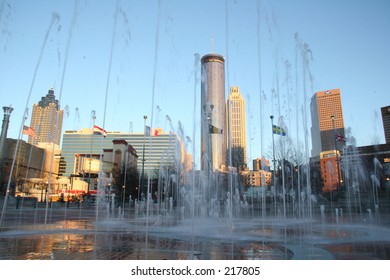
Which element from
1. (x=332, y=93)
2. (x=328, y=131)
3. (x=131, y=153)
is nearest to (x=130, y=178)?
(x=131, y=153)

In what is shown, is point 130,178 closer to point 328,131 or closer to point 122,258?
point 122,258

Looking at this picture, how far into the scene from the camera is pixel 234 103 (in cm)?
17412

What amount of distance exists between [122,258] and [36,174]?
97.9m

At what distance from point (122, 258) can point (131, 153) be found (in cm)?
8800

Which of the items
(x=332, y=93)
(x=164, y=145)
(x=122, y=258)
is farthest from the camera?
(x=332, y=93)

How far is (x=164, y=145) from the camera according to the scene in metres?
115

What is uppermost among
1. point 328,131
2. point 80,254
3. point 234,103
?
point 234,103

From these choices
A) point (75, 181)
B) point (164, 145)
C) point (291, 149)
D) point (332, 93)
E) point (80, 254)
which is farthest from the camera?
point (332, 93)

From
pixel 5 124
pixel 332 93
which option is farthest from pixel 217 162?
pixel 5 124

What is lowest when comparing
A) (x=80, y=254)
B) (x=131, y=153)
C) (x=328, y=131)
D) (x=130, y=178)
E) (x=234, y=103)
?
(x=80, y=254)

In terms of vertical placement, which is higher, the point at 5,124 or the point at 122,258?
the point at 5,124

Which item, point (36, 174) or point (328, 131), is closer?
point (36, 174)

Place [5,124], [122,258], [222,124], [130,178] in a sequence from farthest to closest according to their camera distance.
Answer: [222,124] < [130,178] < [5,124] < [122,258]
